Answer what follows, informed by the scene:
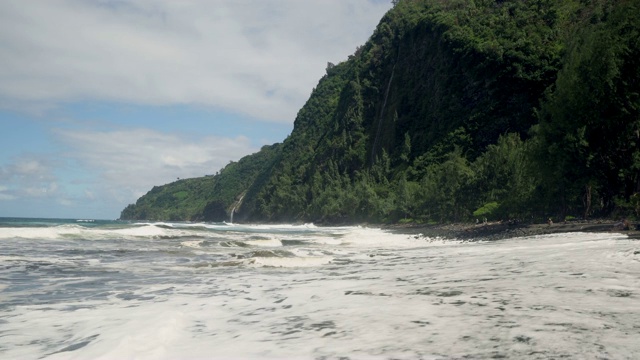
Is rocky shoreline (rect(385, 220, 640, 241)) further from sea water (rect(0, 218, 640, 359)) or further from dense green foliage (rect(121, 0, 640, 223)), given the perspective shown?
sea water (rect(0, 218, 640, 359))

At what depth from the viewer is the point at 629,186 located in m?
32.9

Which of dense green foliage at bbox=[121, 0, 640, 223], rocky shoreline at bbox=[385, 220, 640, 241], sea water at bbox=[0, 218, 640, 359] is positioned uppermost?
dense green foliage at bbox=[121, 0, 640, 223]

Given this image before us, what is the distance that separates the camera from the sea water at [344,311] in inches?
287

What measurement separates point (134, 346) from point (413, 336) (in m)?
4.48

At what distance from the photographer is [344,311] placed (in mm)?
10086

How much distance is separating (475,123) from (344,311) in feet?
315

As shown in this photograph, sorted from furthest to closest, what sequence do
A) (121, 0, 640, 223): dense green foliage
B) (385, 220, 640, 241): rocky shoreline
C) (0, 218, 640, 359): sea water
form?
(121, 0, 640, 223): dense green foliage
(385, 220, 640, 241): rocky shoreline
(0, 218, 640, 359): sea water

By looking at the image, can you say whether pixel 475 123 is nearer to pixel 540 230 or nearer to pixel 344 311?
pixel 540 230

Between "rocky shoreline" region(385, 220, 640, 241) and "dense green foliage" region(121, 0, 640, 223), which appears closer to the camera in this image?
"rocky shoreline" region(385, 220, 640, 241)

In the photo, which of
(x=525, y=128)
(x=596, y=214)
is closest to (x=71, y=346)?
(x=596, y=214)

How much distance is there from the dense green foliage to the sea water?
17459 millimetres

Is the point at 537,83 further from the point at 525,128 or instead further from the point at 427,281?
the point at 427,281

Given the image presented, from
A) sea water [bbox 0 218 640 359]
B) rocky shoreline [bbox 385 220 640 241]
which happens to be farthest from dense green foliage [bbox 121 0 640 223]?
sea water [bbox 0 218 640 359]

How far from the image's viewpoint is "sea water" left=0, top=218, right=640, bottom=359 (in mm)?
7289
